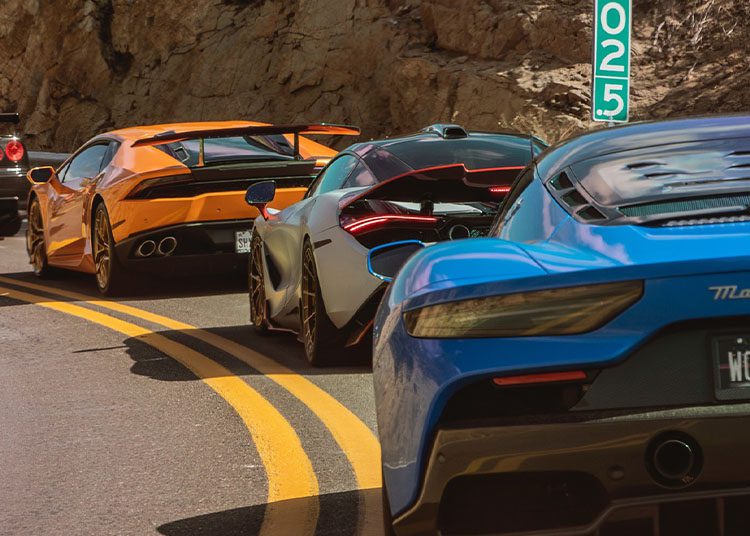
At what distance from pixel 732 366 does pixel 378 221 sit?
4.59 m

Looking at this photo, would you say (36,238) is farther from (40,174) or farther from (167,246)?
(167,246)

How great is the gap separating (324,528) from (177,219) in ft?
24.4

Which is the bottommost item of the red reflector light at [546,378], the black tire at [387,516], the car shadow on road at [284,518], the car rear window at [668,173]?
the car shadow on road at [284,518]

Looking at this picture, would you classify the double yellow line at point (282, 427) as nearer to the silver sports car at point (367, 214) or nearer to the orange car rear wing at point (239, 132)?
the silver sports car at point (367, 214)

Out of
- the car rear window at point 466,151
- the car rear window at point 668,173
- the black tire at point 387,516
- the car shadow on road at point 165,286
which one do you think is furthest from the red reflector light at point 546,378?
the car shadow on road at point 165,286

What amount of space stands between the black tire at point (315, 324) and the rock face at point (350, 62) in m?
10.8

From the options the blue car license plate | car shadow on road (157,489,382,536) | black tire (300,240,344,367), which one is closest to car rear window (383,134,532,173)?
black tire (300,240,344,367)

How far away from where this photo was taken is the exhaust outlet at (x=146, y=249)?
40.2 ft

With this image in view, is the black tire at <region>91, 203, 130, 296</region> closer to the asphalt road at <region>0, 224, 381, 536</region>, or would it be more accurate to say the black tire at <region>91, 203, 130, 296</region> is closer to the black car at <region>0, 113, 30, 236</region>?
the asphalt road at <region>0, 224, 381, 536</region>

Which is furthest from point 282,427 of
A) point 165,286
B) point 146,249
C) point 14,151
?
point 14,151

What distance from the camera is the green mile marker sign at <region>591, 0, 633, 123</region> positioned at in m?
13.1

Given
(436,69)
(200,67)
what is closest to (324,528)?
(436,69)

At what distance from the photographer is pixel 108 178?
41.4 feet

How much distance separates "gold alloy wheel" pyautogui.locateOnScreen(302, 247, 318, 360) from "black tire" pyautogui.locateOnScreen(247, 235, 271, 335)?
1.03 m
